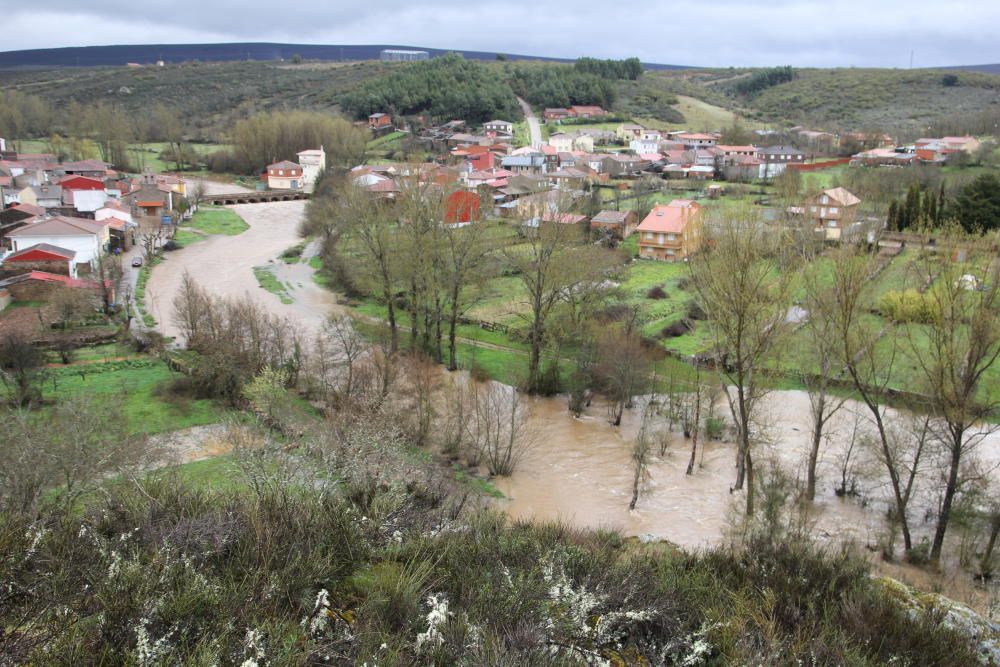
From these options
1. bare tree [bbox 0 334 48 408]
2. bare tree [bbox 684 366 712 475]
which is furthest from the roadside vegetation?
bare tree [bbox 0 334 48 408]

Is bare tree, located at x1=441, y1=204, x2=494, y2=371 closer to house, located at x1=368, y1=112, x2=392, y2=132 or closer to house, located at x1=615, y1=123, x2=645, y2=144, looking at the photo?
house, located at x1=615, y1=123, x2=645, y2=144

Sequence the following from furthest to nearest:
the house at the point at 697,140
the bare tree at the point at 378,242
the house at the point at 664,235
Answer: the house at the point at 697,140
the house at the point at 664,235
the bare tree at the point at 378,242

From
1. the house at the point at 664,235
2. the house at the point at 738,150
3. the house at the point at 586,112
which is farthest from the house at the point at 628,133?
the house at the point at 664,235

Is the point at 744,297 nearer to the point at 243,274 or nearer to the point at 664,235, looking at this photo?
the point at 664,235

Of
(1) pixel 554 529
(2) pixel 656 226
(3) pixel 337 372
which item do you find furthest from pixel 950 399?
(2) pixel 656 226

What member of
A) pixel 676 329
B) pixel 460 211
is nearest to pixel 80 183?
pixel 460 211

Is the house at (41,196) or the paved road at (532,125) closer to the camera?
the house at (41,196)

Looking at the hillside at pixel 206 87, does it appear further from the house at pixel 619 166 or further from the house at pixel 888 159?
the house at pixel 888 159
